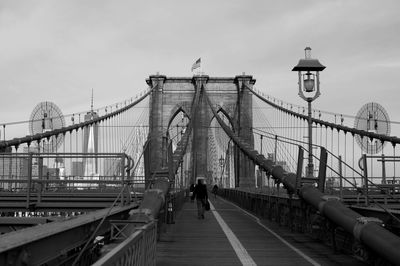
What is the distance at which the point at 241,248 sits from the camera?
11.1 m

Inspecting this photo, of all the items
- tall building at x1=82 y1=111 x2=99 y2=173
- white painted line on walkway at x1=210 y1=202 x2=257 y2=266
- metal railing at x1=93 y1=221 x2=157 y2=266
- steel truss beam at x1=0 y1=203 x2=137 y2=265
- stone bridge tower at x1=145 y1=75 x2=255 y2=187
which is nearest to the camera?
metal railing at x1=93 y1=221 x2=157 y2=266

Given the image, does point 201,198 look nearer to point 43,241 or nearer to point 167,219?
point 167,219

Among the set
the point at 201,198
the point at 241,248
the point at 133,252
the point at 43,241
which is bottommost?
the point at 241,248

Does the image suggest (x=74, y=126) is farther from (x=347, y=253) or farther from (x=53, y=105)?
(x=347, y=253)

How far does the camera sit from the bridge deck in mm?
9344

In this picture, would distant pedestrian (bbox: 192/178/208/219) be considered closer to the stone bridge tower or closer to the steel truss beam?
the steel truss beam

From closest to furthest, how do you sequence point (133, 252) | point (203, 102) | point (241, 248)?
Result: point (133, 252) < point (241, 248) < point (203, 102)

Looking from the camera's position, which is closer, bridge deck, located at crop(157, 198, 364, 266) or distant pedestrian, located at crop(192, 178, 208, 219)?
bridge deck, located at crop(157, 198, 364, 266)

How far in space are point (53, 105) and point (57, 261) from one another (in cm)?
2362

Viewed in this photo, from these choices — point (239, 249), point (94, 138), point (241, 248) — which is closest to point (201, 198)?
point (241, 248)

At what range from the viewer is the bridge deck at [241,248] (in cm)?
934

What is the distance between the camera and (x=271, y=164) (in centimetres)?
1870

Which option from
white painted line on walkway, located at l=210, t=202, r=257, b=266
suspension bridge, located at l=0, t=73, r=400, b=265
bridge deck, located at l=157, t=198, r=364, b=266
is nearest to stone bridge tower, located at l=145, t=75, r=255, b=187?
suspension bridge, located at l=0, t=73, r=400, b=265

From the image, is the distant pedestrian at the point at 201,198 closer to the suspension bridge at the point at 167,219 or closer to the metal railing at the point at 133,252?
the suspension bridge at the point at 167,219
